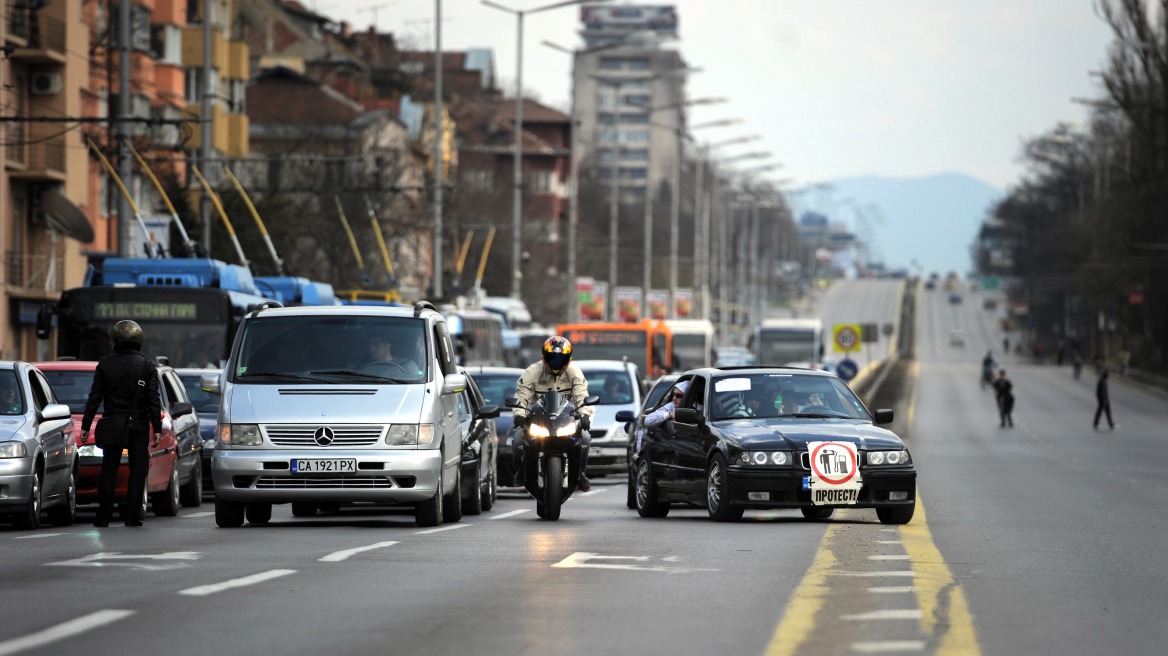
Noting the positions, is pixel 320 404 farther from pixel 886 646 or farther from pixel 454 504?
pixel 886 646

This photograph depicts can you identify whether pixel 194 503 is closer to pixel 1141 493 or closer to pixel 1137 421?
pixel 1141 493

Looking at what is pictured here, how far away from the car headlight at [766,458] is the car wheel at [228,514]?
13.7ft

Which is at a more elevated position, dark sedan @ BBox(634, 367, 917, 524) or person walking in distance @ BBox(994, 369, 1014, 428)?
dark sedan @ BBox(634, 367, 917, 524)

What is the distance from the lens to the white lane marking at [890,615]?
10.6m

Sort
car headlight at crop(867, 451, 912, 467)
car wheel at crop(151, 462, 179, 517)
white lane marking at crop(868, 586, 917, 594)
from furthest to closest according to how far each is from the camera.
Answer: car wheel at crop(151, 462, 179, 517), car headlight at crop(867, 451, 912, 467), white lane marking at crop(868, 586, 917, 594)

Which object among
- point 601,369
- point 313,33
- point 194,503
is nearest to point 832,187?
point 313,33

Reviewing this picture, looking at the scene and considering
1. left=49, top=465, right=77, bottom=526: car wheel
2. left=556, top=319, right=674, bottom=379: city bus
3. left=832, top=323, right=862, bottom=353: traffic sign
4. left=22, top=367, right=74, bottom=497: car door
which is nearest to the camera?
left=22, top=367, right=74, bottom=497: car door

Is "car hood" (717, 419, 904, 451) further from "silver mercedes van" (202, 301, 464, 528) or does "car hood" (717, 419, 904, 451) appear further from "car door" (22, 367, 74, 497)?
"car door" (22, 367, 74, 497)

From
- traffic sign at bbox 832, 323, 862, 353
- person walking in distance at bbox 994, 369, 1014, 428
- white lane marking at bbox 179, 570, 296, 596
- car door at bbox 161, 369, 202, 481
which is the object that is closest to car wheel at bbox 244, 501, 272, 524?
car door at bbox 161, 369, 202, 481

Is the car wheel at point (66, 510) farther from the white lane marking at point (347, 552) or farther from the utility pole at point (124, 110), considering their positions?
the utility pole at point (124, 110)

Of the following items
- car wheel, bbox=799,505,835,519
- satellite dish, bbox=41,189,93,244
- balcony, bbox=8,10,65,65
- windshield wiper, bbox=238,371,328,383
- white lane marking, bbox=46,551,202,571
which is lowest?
car wheel, bbox=799,505,835,519

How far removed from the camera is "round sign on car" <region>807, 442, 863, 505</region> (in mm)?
19125

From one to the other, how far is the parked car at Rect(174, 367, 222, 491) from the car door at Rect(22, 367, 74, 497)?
699 cm

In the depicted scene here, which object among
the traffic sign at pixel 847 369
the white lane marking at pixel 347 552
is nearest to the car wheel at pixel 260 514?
the white lane marking at pixel 347 552
